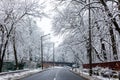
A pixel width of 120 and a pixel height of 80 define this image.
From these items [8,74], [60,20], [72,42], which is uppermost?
[60,20]

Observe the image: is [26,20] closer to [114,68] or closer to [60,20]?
[60,20]

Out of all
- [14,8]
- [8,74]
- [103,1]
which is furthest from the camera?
[14,8]

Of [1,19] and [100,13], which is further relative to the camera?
[1,19]

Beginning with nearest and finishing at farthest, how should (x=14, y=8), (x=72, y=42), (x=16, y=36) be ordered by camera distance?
(x=14, y=8)
(x=16, y=36)
(x=72, y=42)

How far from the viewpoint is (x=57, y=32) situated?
5141 cm

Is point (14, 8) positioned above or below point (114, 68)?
above

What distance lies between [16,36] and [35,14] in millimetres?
5496

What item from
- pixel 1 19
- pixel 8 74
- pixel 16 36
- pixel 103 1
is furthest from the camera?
pixel 16 36

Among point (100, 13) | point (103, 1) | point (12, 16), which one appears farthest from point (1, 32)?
point (103, 1)

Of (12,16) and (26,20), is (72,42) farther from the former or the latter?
(12,16)

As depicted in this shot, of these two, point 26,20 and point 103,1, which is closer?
point 103,1

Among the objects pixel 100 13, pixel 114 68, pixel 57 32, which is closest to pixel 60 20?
pixel 57 32

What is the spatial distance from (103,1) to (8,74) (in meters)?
13.0

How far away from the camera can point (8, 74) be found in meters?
33.3
